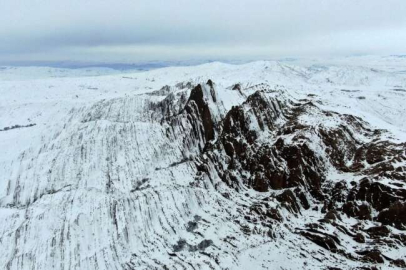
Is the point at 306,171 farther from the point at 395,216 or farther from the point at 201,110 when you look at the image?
the point at 201,110

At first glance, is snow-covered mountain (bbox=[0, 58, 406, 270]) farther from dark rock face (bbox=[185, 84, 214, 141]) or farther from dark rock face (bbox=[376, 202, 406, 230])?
dark rock face (bbox=[185, 84, 214, 141])

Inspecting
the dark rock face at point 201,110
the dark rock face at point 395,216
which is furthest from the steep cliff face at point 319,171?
the dark rock face at point 201,110

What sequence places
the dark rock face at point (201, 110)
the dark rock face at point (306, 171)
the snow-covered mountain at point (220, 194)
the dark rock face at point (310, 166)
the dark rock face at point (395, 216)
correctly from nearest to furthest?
the dark rock face at point (395, 216), the snow-covered mountain at point (220, 194), the dark rock face at point (306, 171), the dark rock face at point (310, 166), the dark rock face at point (201, 110)

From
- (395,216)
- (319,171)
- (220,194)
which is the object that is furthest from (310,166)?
(220,194)

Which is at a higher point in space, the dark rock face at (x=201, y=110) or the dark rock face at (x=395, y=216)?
the dark rock face at (x=201, y=110)

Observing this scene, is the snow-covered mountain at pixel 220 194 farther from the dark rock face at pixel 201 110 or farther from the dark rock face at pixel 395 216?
the dark rock face at pixel 201 110

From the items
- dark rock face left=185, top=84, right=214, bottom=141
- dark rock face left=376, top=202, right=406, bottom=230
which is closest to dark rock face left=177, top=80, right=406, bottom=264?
dark rock face left=376, top=202, right=406, bottom=230

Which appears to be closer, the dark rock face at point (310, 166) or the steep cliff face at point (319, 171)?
the steep cliff face at point (319, 171)

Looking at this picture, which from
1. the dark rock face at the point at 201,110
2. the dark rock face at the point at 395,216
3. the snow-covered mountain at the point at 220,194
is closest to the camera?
the dark rock face at the point at 395,216
